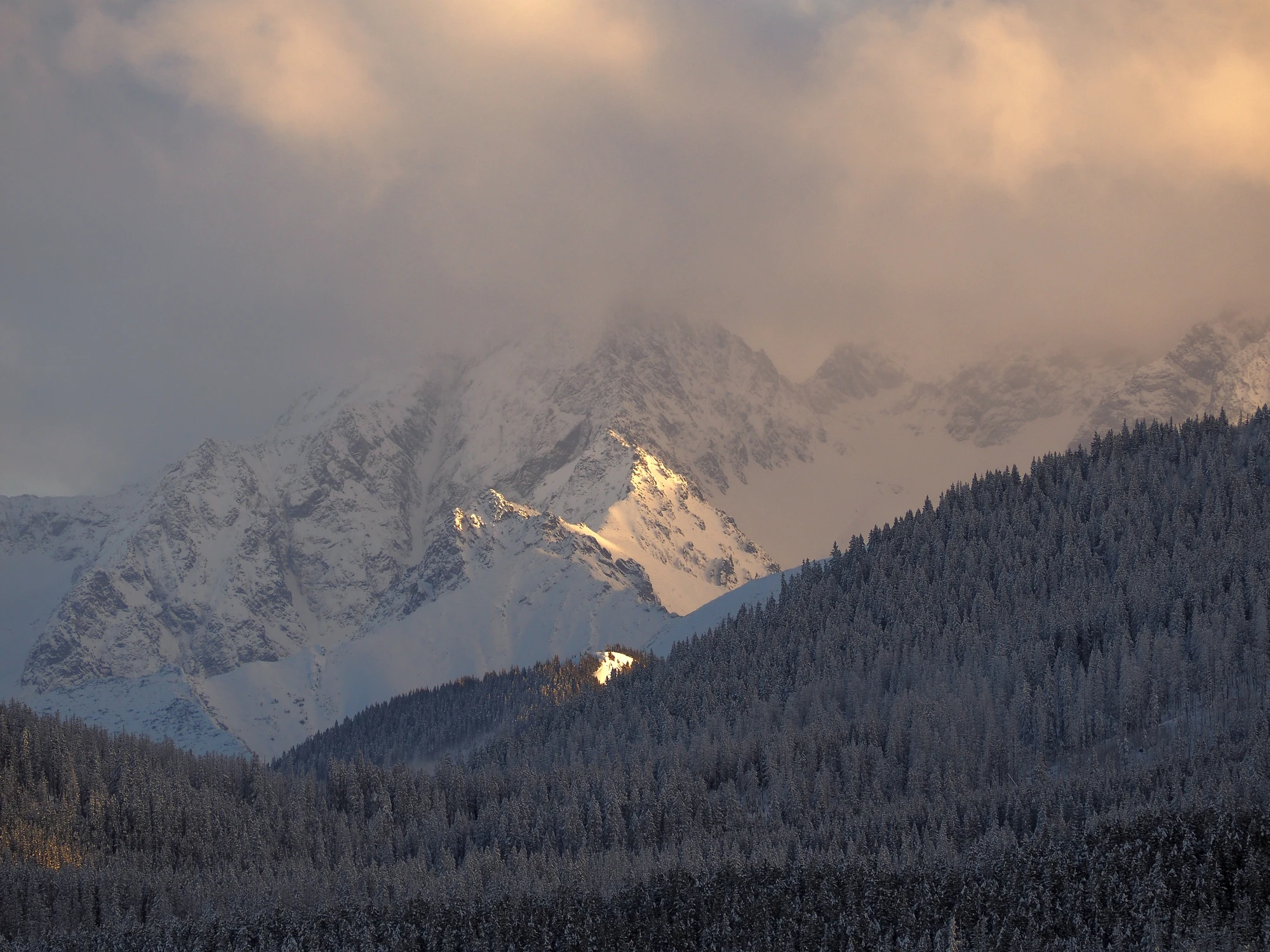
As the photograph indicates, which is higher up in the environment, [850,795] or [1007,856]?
[850,795]

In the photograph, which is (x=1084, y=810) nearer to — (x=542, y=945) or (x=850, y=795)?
(x=850, y=795)

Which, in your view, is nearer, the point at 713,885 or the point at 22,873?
the point at 713,885

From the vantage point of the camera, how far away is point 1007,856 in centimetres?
15112

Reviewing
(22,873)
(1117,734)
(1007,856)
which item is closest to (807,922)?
(1007,856)

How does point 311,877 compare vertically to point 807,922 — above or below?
above

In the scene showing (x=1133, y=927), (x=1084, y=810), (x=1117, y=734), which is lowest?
(x=1133, y=927)

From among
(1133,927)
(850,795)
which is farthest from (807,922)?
(850,795)

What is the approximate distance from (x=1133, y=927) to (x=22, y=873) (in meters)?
127

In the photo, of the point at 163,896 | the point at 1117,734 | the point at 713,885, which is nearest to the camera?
the point at 713,885

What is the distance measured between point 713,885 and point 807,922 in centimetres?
1506

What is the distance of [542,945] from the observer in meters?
153

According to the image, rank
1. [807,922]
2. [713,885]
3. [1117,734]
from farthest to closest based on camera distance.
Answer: [1117,734]
[713,885]
[807,922]

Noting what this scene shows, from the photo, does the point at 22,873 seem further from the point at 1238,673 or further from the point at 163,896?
the point at 1238,673

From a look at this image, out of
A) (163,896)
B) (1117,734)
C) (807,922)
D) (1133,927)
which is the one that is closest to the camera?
(1133,927)
